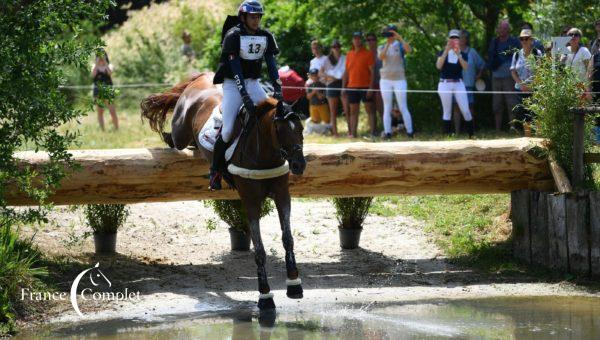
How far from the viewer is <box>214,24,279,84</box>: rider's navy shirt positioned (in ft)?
33.6

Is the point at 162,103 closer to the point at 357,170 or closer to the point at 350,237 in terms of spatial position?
the point at 357,170

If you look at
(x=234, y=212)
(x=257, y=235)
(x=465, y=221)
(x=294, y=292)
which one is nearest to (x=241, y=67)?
(x=257, y=235)

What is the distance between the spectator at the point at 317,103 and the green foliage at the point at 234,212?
28.8 ft

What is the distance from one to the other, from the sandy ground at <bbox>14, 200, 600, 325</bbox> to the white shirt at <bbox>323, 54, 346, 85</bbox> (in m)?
6.53

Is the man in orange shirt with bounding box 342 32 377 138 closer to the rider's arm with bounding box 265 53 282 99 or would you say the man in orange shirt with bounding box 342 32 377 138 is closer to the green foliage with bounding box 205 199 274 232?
the green foliage with bounding box 205 199 274 232

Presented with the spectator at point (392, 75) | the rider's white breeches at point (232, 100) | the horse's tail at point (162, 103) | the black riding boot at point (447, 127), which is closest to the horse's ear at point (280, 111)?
the rider's white breeches at point (232, 100)

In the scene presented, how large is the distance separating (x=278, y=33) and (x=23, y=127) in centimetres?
1516

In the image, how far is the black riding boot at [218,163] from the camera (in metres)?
10.5

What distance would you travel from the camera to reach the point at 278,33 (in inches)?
957

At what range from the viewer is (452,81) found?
60.0 ft

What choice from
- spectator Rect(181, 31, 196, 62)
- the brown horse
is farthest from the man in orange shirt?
spectator Rect(181, 31, 196, 62)

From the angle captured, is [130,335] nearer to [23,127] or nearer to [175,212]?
[23,127]

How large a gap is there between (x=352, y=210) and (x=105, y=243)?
121 inches

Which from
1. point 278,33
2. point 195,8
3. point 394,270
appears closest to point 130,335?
point 394,270
